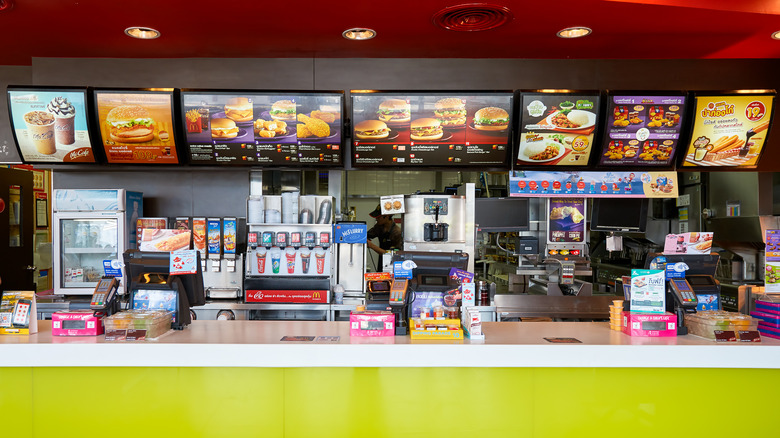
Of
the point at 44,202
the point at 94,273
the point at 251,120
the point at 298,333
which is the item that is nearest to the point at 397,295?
the point at 298,333

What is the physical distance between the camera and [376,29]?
3.71 metres

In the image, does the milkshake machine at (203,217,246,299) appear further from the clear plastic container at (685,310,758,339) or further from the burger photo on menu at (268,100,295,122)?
the clear plastic container at (685,310,758,339)

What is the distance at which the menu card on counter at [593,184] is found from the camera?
4.39m

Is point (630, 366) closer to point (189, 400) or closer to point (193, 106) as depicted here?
point (189, 400)

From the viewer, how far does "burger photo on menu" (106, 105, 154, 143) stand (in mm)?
4004

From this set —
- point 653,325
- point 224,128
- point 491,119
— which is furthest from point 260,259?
point 653,325

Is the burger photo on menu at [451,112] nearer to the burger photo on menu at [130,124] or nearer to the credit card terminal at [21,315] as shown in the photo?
the burger photo on menu at [130,124]

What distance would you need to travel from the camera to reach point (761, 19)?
3.45m

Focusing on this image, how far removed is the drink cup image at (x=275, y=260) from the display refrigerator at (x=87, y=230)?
1.21m

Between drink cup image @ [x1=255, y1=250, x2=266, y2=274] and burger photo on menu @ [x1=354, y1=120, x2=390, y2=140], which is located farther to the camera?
drink cup image @ [x1=255, y1=250, x2=266, y2=274]

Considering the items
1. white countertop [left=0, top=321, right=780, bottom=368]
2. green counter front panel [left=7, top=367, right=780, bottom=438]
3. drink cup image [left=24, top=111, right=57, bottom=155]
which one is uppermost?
drink cup image [left=24, top=111, right=57, bottom=155]

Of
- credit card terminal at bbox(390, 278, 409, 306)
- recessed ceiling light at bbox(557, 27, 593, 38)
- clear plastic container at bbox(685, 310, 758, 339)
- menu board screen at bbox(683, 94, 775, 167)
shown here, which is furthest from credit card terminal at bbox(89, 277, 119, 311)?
menu board screen at bbox(683, 94, 775, 167)

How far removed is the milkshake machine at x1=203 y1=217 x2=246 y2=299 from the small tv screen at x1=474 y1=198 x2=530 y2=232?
2114mm

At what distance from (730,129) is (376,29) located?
290 centimetres
